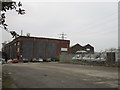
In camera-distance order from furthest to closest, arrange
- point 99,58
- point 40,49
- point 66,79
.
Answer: point 40,49
point 99,58
point 66,79

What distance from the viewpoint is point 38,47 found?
213ft

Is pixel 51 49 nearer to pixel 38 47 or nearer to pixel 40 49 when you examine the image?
pixel 40 49

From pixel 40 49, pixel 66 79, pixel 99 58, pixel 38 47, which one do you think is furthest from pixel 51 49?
pixel 66 79

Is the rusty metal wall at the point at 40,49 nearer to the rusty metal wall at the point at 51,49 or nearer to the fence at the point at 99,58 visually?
the rusty metal wall at the point at 51,49

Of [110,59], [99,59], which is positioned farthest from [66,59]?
[110,59]

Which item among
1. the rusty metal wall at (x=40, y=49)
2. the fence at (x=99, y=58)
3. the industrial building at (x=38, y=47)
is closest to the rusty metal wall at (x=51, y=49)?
the industrial building at (x=38, y=47)

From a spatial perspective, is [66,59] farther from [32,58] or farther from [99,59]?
[32,58]

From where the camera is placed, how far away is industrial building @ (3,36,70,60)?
61.3m

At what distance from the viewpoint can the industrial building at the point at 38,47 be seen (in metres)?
61.3

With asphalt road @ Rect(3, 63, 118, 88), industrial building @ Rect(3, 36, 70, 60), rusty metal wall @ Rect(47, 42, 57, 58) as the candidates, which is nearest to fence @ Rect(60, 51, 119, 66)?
asphalt road @ Rect(3, 63, 118, 88)

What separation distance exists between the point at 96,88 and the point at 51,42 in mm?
60194

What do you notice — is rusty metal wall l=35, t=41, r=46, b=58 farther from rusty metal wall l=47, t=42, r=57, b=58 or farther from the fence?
the fence

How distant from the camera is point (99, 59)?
28.0 meters

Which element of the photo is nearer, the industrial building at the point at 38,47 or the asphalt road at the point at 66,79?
the asphalt road at the point at 66,79
